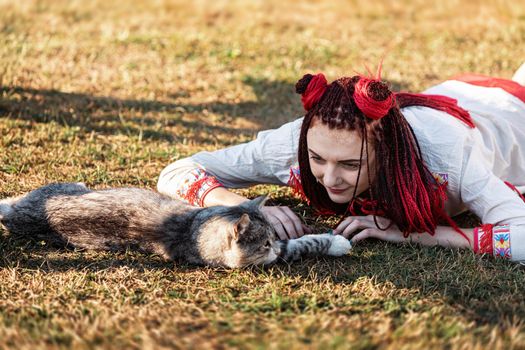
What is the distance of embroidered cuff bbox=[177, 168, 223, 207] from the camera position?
4159 millimetres

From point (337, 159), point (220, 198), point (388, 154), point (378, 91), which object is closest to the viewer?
point (378, 91)

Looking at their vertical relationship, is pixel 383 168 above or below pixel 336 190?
above

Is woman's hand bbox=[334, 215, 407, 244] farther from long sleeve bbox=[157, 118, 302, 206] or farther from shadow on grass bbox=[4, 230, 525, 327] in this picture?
long sleeve bbox=[157, 118, 302, 206]

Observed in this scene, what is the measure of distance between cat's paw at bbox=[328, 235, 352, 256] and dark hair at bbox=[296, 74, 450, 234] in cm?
27

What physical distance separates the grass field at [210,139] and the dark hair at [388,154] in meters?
0.23

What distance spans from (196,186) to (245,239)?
0.76 meters

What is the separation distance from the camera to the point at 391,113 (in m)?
3.72

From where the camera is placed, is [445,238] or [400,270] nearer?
[400,270]

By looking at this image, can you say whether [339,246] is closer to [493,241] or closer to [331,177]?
[331,177]

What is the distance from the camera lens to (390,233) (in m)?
3.95

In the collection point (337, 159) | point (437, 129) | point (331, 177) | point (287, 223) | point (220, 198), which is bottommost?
point (287, 223)

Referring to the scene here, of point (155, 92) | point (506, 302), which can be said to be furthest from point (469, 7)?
point (506, 302)

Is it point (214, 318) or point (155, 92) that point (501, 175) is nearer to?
point (214, 318)

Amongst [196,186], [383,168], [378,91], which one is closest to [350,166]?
[383,168]
